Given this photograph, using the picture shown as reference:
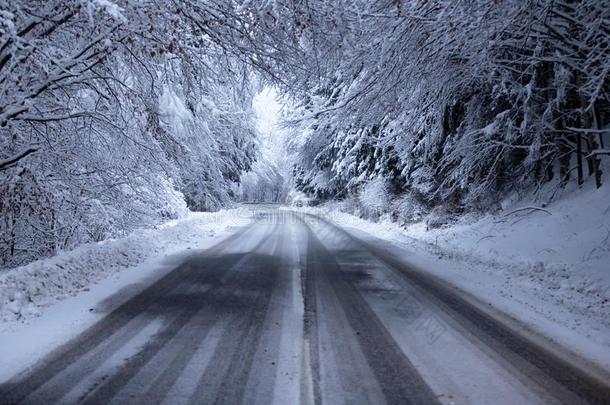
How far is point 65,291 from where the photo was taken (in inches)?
288

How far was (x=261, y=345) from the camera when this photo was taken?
500 cm

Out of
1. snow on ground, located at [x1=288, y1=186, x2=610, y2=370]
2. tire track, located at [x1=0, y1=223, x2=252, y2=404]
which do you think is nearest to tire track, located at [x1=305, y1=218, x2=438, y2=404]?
snow on ground, located at [x1=288, y1=186, x2=610, y2=370]

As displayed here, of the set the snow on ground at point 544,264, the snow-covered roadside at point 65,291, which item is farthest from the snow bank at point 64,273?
the snow on ground at point 544,264

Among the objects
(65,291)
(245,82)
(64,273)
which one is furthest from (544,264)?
(64,273)

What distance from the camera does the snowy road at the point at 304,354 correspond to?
3.84 metres

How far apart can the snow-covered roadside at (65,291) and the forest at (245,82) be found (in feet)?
3.64

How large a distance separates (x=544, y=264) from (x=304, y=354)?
6793mm

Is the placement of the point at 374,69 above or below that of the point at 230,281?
above

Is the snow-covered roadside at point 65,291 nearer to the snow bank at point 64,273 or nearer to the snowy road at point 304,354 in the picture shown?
the snow bank at point 64,273

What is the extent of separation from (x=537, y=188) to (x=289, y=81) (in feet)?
28.6

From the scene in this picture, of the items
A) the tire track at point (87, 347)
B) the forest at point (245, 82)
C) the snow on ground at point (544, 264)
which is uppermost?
the forest at point (245, 82)


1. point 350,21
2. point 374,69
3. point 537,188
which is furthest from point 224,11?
point 537,188

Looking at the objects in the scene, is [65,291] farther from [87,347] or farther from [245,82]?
[245,82]

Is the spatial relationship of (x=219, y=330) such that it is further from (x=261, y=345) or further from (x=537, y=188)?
(x=537, y=188)
